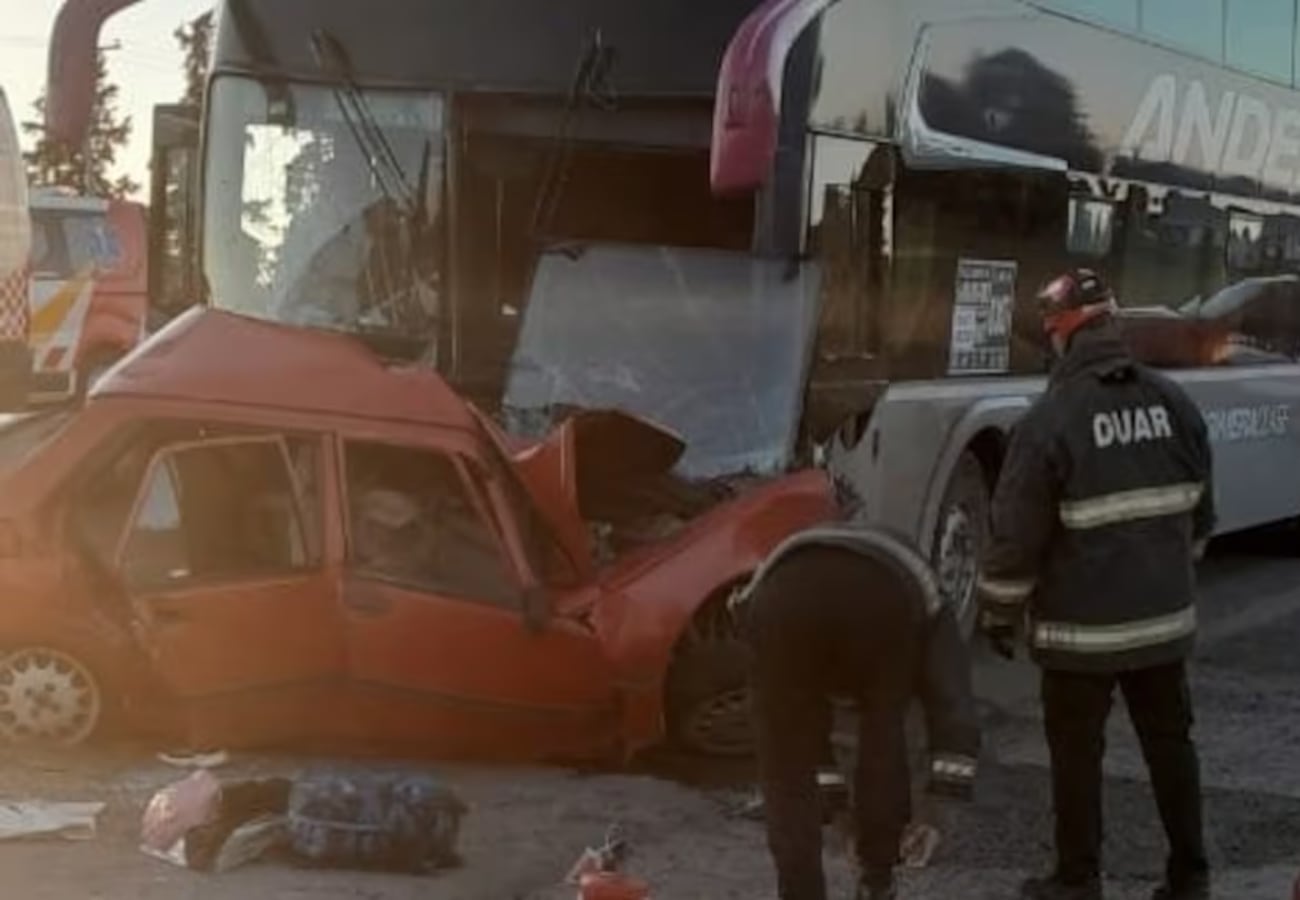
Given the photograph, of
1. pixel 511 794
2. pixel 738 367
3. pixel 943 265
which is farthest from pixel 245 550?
pixel 943 265

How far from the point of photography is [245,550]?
26.6 ft

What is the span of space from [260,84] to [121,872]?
13.6 ft

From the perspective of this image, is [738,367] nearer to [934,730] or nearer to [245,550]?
[245,550]

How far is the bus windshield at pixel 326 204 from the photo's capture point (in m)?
9.55

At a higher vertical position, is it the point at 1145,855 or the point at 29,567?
the point at 29,567

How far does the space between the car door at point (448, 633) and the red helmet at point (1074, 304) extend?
2.16 meters

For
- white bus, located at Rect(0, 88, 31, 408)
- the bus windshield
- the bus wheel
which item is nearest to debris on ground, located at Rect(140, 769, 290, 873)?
the bus windshield

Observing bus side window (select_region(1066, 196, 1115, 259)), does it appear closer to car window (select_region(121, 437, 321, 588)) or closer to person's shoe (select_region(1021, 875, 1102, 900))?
car window (select_region(121, 437, 321, 588))

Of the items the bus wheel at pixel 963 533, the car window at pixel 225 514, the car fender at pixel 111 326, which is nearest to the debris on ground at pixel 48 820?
the car window at pixel 225 514

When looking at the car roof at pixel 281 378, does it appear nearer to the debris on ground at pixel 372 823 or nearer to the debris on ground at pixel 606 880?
the debris on ground at pixel 372 823

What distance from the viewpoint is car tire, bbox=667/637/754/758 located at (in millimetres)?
8289

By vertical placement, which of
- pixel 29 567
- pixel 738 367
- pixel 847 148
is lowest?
pixel 29 567

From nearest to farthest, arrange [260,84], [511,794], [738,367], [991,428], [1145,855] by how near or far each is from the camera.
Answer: [1145,855] → [511,794] → [738,367] → [260,84] → [991,428]

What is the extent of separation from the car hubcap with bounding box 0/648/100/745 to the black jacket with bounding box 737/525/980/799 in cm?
308
